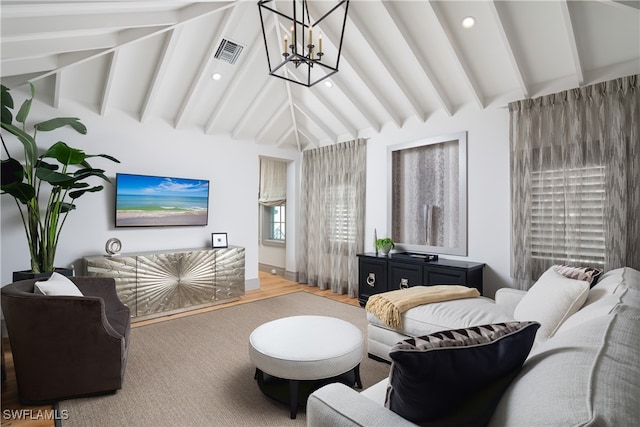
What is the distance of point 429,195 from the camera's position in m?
4.36

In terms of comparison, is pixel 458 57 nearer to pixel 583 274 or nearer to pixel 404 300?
pixel 583 274

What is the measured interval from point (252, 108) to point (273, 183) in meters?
2.36

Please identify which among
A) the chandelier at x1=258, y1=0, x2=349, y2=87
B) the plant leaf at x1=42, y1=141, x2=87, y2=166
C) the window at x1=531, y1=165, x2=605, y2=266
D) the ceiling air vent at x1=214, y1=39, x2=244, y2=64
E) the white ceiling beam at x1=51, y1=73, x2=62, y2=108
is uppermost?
the chandelier at x1=258, y1=0, x2=349, y2=87

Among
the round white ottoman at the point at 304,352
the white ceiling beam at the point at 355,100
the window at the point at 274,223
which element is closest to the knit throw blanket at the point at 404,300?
the round white ottoman at the point at 304,352

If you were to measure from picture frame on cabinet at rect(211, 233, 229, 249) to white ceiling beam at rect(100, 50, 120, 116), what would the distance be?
2.08m

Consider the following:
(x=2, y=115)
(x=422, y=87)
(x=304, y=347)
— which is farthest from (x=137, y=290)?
(x=422, y=87)

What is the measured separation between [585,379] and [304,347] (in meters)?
1.61

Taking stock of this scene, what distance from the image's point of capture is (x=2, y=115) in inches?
121

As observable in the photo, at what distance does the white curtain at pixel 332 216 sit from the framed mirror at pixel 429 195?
22.0 inches

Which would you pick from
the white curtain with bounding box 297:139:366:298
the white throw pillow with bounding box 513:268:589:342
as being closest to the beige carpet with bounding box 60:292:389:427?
the white throw pillow with bounding box 513:268:589:342

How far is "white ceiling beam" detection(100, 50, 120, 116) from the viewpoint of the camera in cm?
332

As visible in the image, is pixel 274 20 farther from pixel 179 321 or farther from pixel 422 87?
pixel 179 321

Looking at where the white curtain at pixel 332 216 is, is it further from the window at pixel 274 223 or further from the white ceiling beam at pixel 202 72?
the white ceiling beam at pixel 202 72

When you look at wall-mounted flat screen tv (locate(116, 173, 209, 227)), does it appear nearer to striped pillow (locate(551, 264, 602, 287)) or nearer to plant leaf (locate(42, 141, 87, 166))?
plant leaf (locate(42, 141, 87, 166))
